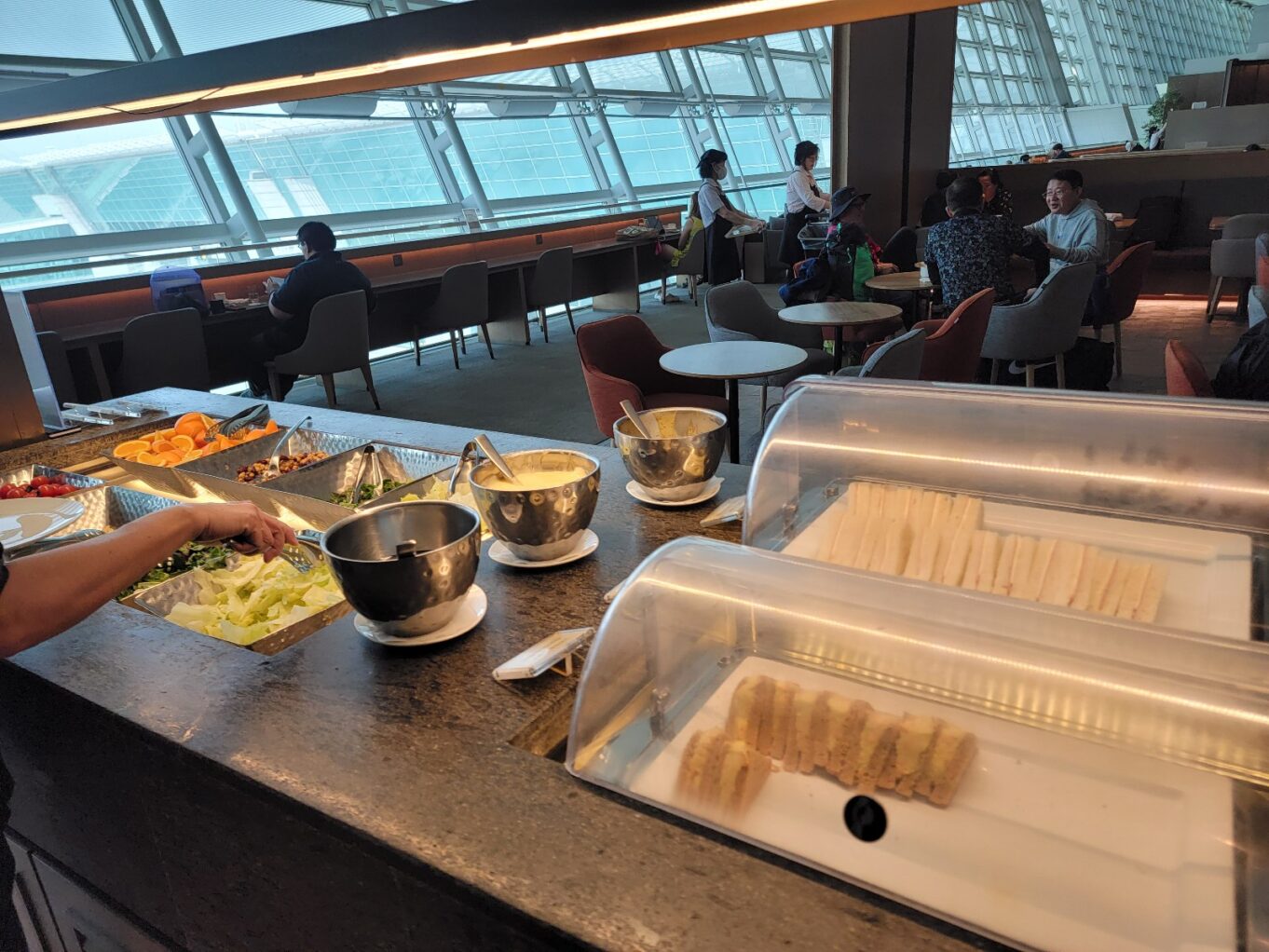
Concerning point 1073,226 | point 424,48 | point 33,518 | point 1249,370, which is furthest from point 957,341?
point 33,518

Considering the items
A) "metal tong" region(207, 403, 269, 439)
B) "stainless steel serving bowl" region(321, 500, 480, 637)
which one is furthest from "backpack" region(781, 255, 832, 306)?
"stainless steel serving bowl" region(321, 500, 480, 637)

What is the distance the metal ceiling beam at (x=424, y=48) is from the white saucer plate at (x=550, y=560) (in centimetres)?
76

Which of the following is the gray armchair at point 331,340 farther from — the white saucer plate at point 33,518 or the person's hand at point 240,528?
the person's hand at point 240,528

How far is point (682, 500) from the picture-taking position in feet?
5.06

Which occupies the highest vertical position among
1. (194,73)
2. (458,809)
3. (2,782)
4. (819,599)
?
(194,73)

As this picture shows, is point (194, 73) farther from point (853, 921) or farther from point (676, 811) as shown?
point (853, 921)

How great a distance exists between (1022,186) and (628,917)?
947 cm

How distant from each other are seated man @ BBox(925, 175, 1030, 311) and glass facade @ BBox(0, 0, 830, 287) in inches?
84.6

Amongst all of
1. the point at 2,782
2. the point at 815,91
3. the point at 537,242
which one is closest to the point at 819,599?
the point at 2,782

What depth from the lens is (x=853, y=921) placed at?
70 cm

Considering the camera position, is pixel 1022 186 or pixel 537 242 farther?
pixel 537 242

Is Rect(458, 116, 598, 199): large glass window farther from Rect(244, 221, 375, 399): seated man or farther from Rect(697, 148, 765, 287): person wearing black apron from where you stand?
Rect(244, 221, 375, 399): seated man

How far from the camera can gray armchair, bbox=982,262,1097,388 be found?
439 centimetres

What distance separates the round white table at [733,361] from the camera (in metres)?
3.61
